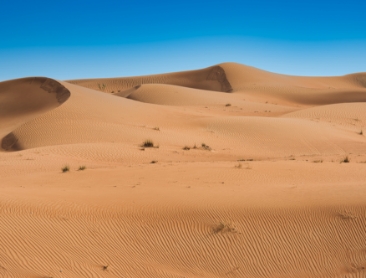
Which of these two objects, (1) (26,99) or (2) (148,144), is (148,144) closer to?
(2) (148,144)

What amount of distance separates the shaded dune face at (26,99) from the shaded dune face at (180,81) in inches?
1322

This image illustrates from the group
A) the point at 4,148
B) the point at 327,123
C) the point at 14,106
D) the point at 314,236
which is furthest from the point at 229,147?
the point at 14,106

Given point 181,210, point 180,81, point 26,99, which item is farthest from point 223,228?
point 180,81

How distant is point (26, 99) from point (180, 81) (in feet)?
147

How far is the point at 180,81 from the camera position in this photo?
255 ft

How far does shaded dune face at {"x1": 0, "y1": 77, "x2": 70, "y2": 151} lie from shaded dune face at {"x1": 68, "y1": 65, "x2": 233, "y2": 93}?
33.6 meters

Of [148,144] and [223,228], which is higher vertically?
[148,144]

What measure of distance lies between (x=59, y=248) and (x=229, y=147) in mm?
15223

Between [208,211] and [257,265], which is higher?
[208,211]

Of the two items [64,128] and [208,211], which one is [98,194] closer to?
[208,211]

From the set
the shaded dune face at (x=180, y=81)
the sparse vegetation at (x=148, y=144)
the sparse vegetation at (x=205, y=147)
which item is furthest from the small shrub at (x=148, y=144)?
the shaded dune face at (x=180, y=81)

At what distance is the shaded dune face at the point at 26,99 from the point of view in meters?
30.1

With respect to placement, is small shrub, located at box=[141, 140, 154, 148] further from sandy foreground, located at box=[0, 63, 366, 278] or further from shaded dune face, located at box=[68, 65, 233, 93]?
shaded dune face, located at box=[68, 65, 233, 93]

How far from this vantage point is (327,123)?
93.0ft
